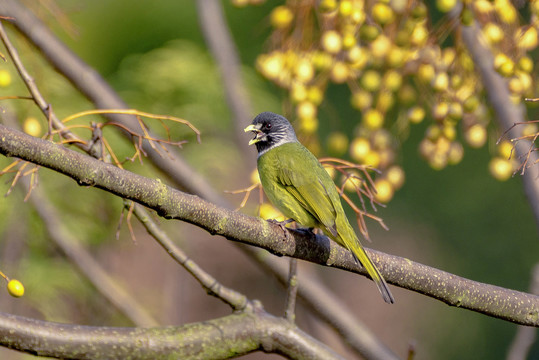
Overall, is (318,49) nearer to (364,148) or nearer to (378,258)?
(364,148)

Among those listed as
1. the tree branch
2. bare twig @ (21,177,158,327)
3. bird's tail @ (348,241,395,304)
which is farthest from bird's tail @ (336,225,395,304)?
bare twig @ (21,177,158,327)

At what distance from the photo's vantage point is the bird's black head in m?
2.77

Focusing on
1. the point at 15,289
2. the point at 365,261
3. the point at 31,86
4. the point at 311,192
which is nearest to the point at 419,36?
the point at 311,192

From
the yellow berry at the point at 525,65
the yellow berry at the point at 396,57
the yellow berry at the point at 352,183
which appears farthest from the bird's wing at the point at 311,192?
the yellow berry at the point at 525,65

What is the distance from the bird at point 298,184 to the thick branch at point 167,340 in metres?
0.26

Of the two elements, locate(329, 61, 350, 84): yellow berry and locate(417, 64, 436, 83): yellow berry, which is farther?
locate(329, 61, 350, 84): yellow berry

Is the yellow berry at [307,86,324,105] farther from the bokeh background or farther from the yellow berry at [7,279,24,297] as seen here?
the yellow berry at [7,279,24,297]

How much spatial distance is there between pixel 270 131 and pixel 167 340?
118 centimetres

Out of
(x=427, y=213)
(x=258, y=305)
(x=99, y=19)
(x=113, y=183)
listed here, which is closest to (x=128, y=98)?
(x=99, y=19)

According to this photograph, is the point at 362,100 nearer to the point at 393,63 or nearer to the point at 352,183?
the point at 393,63

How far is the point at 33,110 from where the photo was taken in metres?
3.62

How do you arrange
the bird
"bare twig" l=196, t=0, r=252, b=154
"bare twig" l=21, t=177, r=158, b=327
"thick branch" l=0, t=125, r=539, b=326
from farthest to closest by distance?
"bare twig" l=196, t=0, r=252, b=154
"bare twig" l=21, t=177, r=158, b=327
the bird
"thick branch" l=0, t=125, r=539, b=326

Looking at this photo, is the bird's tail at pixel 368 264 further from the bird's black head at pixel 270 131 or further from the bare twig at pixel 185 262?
the bird's black head at pixel 270 131

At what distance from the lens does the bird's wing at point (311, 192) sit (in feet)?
7.33
